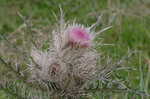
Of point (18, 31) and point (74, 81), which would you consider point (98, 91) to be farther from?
point (18, 31)

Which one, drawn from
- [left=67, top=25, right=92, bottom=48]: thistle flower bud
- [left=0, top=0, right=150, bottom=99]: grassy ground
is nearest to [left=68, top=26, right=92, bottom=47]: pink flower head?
[left=67, top=25, right=92, bottom=48]: thistle flower bud

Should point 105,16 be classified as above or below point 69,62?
above

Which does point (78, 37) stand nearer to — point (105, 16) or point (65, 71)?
point (65, 71)

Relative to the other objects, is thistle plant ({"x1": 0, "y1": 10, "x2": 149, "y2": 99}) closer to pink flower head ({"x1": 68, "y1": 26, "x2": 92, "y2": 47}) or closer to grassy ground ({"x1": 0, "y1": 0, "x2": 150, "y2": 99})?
pink flower head ({"x1": 68, "y1": 26, "x2": 92, "y2": 47})

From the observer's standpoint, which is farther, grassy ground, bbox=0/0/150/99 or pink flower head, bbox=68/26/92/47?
grassy ground, bbox=0/0/150/99

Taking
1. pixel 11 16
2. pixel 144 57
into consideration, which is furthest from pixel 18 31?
pixel 144 57

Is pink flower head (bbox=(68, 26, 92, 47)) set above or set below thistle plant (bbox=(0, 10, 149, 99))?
above

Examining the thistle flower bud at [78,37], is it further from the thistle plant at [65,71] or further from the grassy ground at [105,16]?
the grassy ground at [105,16]

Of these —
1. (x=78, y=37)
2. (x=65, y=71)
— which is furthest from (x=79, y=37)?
(x=65, y=71)

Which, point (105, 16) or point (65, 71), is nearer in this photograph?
point (65, 71)
